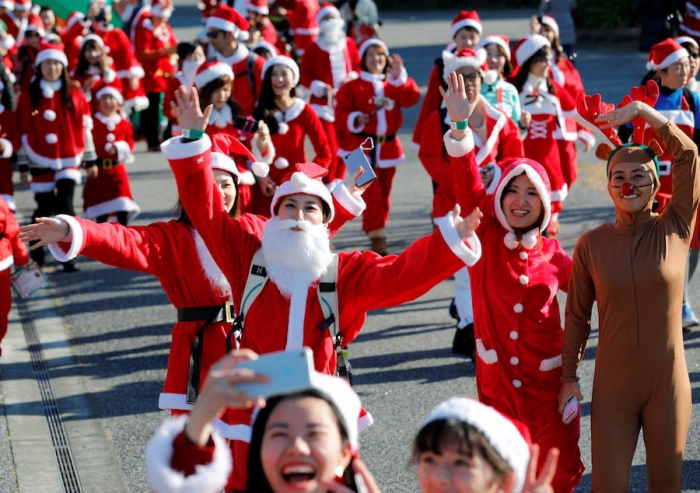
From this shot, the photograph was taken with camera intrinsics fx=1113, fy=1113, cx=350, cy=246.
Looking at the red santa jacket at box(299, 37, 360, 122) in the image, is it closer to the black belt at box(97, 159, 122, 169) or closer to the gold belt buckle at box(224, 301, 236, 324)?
the black belt at box(97, 159, 122, 169)

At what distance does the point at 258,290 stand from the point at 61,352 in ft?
13.5

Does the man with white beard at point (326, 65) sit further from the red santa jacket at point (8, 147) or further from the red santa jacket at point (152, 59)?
the red santa jacket at point (152, 59)

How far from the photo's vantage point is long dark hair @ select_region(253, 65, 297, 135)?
345 inches

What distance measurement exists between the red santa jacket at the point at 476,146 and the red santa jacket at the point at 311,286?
273cm

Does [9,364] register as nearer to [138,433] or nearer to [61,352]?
[61,352]

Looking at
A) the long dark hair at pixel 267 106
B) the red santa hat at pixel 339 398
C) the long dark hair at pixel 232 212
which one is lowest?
the red santa hat at pixel 339 398

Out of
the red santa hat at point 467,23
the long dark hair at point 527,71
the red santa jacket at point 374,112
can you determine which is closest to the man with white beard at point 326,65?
the red santa jacket at point 374,112

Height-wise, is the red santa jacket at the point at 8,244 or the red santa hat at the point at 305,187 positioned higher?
the red santa hat at the point at 305,187

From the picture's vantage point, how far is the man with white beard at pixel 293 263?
4125mm

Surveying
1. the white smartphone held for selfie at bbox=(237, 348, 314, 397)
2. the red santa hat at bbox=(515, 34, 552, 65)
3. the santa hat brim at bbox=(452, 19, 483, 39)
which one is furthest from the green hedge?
the white smartphone held for selfie at bbox=(237, 348, 314, 397)

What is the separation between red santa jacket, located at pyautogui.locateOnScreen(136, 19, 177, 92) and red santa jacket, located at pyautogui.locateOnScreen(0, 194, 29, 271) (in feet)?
28.1

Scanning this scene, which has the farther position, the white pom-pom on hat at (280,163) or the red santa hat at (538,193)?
the white pom-pom on hat at (280,163)

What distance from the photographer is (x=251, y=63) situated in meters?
9.98

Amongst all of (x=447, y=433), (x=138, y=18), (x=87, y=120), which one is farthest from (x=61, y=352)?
(x=138, y=18)
